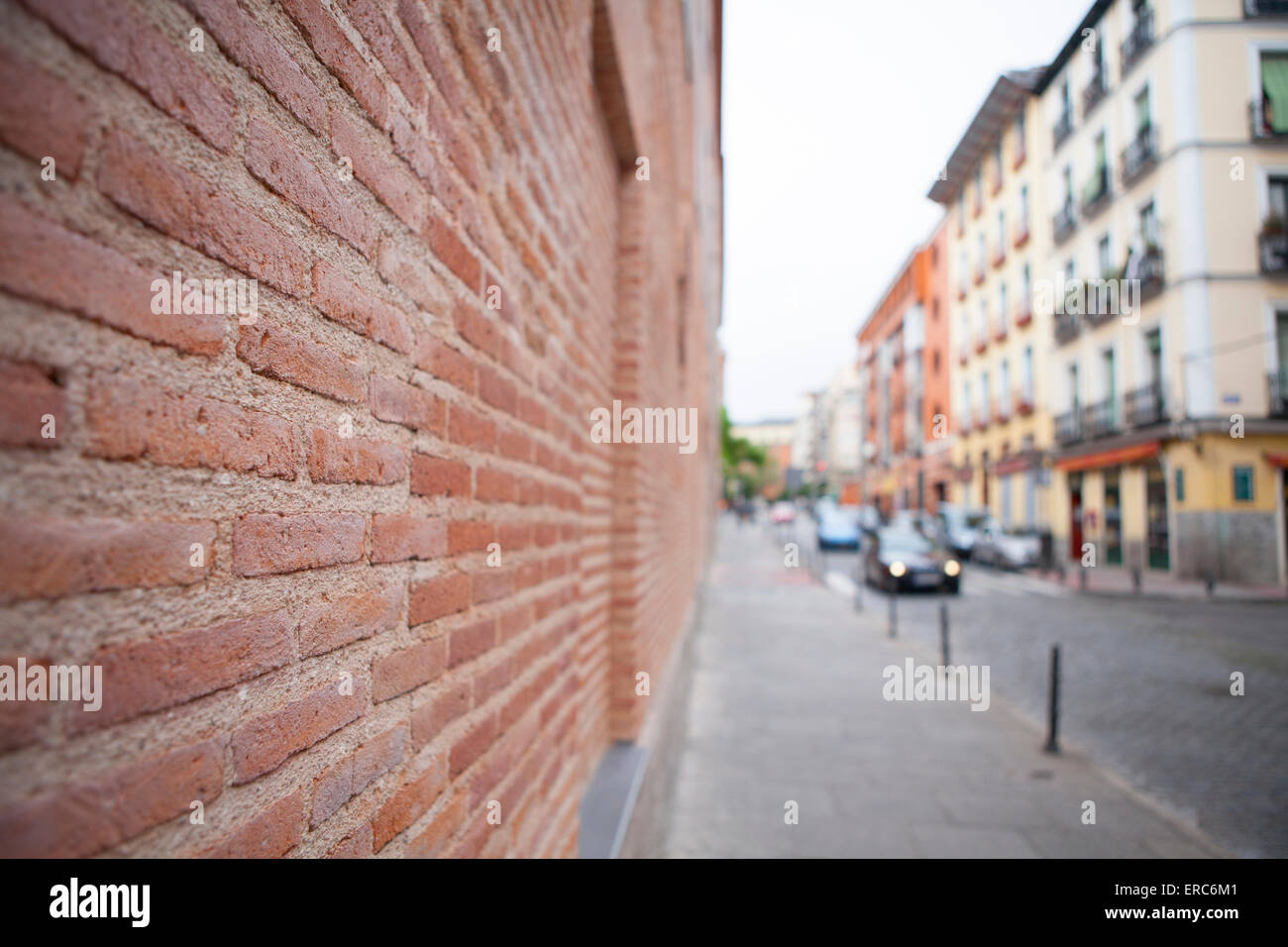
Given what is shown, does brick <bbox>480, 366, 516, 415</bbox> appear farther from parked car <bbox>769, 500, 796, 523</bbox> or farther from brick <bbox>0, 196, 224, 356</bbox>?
parked car <bbox>769, 500, 796, 523</bbox>

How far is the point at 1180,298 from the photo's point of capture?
18.4 meters

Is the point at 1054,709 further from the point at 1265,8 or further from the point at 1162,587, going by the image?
the point at 1265,8

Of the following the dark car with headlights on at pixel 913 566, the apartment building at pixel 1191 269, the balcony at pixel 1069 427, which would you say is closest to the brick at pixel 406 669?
the dark car with headlights on at pixel 913 566

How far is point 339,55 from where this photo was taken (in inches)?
36.1

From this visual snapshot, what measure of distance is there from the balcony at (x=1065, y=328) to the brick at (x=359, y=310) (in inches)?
1049

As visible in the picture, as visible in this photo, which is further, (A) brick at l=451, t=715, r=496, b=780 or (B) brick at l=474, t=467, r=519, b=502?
(B) brick at l=474, t=467, r=519, b=502

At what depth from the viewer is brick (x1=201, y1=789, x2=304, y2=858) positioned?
0.72 meters

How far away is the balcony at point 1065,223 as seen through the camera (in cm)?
2267

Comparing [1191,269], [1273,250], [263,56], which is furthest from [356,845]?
[1273,250]

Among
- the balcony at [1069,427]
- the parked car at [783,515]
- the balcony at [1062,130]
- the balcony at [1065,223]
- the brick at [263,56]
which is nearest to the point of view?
the brick at [263,56]

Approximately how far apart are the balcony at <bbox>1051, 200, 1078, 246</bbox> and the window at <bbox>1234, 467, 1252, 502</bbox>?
368 inches

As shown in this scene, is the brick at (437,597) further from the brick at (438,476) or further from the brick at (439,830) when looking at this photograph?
the brick at (439,830)

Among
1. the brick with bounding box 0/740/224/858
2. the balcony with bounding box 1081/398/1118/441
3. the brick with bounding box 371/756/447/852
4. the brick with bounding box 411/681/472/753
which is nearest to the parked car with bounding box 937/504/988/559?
the balcony with bounding box 1081/398/1118/441

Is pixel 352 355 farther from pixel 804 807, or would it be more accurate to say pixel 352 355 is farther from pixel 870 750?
pixel 870 750
